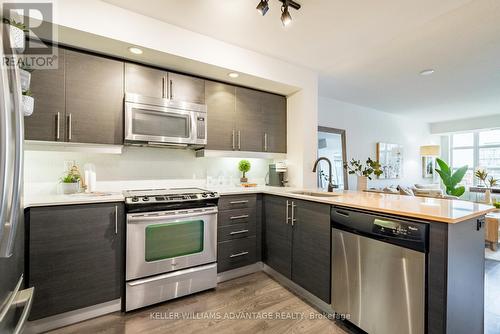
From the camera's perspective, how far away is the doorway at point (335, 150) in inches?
165

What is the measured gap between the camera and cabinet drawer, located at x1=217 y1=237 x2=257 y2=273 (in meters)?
2.35

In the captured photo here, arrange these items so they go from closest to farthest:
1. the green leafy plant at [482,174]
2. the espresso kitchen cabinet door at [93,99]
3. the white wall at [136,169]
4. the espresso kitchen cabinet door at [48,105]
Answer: the espresso kitchen cabinet door at [48,105] < the espresso kitchen cabinet door at [93,99] < the white wall at [136,169] < the green leafy plant at [482,174]

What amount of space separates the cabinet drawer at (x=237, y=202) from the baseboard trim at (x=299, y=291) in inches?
30.1

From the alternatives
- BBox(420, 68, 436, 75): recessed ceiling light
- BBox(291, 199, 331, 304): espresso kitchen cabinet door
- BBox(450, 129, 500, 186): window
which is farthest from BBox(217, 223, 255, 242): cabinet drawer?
BBox(450, 129, 500, 186): window

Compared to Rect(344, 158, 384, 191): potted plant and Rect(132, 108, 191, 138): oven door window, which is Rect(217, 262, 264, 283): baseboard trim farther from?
Rect(344, 158, 384, 191): potted plant

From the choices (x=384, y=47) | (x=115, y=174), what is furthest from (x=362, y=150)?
(x=115, y=174)

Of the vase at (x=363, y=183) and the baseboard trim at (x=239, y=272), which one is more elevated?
the vase at (x=363, y=183)

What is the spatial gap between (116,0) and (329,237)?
8.41 feet

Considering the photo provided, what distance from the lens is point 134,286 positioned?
1868mm

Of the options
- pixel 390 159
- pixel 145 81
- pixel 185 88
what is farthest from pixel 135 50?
pixel 390 159

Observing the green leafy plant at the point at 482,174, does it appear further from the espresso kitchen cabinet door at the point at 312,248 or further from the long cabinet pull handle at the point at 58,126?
the long cabinet pull handle at the point at 58,126

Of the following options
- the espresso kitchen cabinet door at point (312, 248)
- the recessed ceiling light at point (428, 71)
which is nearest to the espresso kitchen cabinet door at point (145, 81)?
the espresso kitchen cabinet door at point (312, 248)

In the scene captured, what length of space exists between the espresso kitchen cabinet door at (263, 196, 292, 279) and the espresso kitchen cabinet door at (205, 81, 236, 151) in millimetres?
844

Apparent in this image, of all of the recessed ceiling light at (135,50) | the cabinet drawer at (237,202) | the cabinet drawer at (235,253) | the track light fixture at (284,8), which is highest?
the track light fixture at (284,8)
